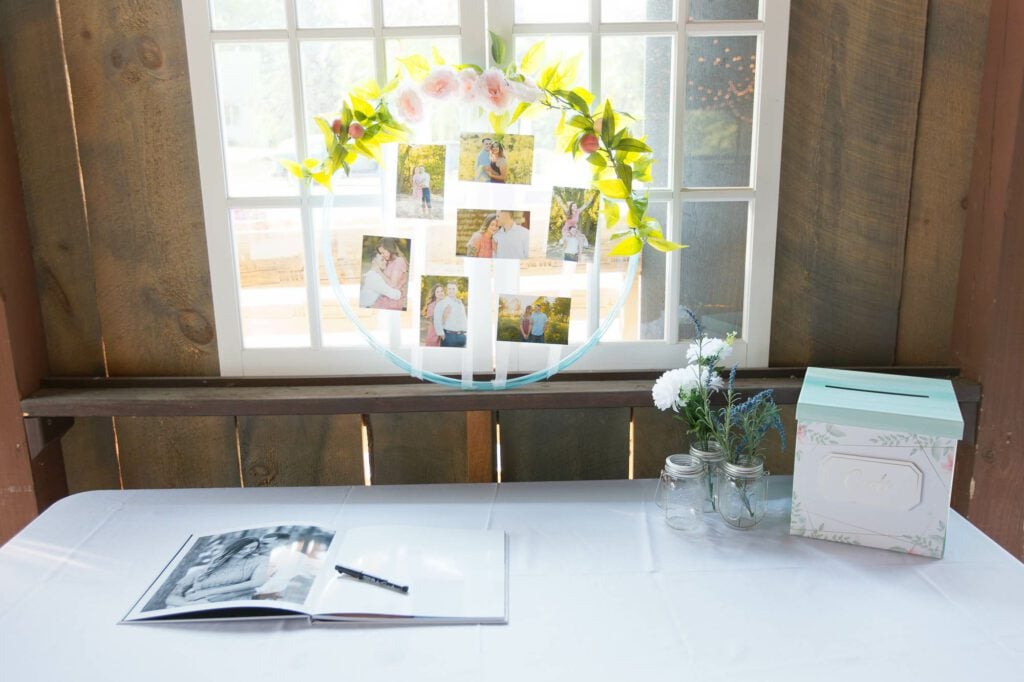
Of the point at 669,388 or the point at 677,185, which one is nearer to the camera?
the point at 669,388

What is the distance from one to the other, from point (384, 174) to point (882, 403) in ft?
3.36

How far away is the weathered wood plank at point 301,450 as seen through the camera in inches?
69.8

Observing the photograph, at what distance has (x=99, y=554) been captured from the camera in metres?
1.33

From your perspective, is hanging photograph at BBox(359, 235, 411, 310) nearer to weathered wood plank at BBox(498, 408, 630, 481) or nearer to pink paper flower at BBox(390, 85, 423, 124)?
pink paper flower at BBox(390, 85, 423, 124)

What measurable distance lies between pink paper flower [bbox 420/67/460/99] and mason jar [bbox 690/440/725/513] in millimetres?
824

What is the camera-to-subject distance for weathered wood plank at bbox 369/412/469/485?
5.86ft

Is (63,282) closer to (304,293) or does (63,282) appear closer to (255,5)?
(304,293)

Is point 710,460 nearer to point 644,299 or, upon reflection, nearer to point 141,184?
point 644,299

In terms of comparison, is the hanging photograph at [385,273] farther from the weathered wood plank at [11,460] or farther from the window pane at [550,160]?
the weathered wood plank at [11,460]

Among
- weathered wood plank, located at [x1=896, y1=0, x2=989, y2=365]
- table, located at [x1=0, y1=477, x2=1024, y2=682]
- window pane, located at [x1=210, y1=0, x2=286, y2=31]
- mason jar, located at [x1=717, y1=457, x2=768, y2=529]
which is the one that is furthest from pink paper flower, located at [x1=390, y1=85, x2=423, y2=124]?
weathered wood plank, located at [x1=896, y1=0, x2=989, y2=365]

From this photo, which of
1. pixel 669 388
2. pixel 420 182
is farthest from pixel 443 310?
pixel 669 388

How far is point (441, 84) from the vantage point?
1482 mm

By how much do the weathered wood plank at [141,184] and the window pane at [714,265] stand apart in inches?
42.0

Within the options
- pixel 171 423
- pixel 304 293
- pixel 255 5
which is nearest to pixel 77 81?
pixel 255 5
